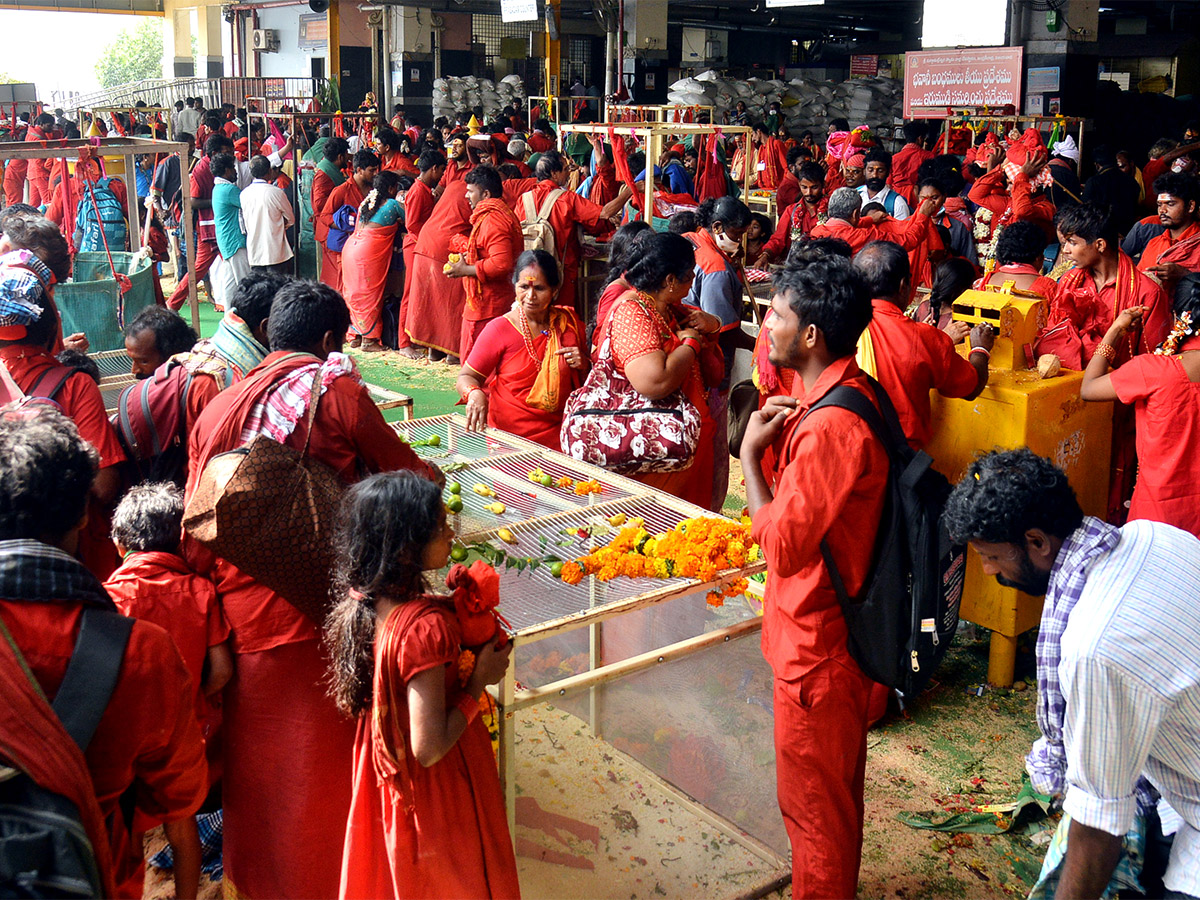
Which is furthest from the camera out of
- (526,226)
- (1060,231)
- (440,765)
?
(526,226)

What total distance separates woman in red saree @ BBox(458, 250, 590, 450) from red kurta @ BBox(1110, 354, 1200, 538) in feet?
5.92

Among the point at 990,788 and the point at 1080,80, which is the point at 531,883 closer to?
the point at 990,788

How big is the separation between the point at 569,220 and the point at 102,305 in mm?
3211

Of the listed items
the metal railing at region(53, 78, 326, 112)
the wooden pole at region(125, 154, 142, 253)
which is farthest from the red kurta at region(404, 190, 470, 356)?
the metal railing at region(53, 78, 326, 112)

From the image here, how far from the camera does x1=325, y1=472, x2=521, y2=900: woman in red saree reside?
2.09 m

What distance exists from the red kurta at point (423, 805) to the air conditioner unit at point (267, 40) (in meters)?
27.0

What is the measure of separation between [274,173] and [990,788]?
824 cm

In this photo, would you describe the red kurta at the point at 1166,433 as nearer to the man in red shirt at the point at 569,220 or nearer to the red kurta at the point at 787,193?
the man in red shirt at the point at 569,220

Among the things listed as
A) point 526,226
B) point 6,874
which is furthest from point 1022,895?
point 526,226

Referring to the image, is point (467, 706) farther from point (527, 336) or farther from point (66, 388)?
point (527, 336)

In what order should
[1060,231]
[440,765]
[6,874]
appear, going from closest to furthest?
1. [6,874]
2. [440,765]
3. [1060,231]

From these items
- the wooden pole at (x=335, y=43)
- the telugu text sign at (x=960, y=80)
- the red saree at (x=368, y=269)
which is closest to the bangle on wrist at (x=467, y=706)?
the red saree at (x=368, y=269)

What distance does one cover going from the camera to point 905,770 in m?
3.43

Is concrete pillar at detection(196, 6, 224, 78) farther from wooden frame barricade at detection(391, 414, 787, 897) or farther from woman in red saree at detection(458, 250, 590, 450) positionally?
wooden frame barricade at detection(391, 414, 787, 897)
